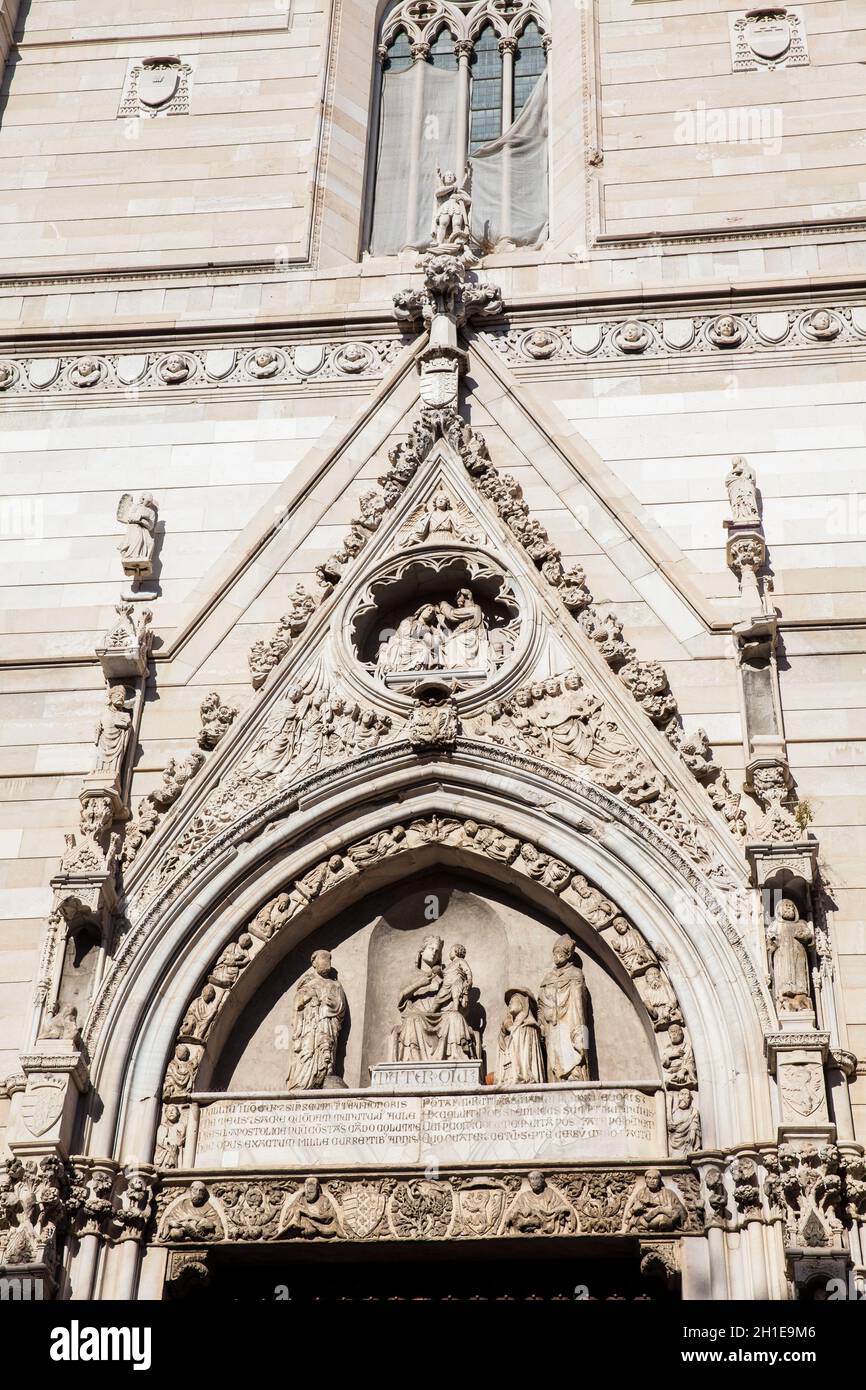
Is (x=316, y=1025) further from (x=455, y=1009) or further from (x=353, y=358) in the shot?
(x=353, y=358)

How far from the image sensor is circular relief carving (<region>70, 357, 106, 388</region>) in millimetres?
14648

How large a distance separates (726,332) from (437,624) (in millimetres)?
3663

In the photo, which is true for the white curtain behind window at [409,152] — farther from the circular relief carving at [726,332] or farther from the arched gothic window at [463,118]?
the circular relief carving at [726,332]

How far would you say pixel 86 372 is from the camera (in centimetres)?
1470

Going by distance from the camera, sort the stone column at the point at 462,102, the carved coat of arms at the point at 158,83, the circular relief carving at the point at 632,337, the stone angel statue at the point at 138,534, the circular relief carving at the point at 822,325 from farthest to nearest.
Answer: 1. the carved coat of arms at the point at 158,83
2. the stone column at the point at 462,102
3. the circular relief carving at the point at 632,337
4. the circular relief carving at the point at 822,325
5. the stone angel statue at the point at 138,534

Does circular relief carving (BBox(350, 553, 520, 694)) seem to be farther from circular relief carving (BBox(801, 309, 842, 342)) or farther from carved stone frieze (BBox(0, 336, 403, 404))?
circular relief carving (BBox(801, 309, 842, 342))

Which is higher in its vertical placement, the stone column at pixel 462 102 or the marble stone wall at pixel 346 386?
the stone column at pixel 462 102

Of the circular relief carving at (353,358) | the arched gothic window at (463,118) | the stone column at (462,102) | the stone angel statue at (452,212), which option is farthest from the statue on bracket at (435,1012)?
the stone column at (462,102)

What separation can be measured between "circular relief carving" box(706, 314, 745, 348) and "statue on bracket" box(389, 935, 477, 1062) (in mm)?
5670

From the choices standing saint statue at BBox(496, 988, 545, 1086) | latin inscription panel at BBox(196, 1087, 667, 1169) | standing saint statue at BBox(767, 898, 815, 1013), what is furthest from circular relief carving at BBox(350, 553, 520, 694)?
latin inscription panel at BBox(196, 1087, 667, 1169)

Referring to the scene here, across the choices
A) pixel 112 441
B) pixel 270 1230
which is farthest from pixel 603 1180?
pixel 112 441

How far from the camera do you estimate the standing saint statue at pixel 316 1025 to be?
10.9 m

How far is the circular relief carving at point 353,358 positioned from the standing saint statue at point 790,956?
6.26m

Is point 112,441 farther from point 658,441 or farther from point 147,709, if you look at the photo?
point 658,441
